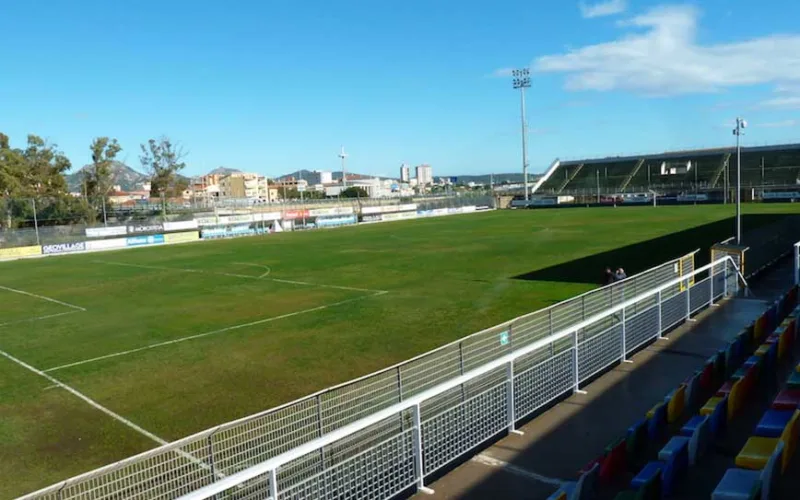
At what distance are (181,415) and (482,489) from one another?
23.1 ft

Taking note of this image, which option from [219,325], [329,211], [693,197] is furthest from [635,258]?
[693,197]

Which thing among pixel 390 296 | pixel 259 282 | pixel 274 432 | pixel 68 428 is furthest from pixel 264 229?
pixel 274 432

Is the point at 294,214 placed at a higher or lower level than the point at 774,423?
higher

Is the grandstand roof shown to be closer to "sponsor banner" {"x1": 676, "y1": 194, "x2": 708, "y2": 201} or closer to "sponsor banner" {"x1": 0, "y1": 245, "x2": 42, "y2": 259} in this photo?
"sponsor banner" {"x1": 676, "y1": 194, "x2": 708, "y2": 201}

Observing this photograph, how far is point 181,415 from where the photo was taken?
11453mm

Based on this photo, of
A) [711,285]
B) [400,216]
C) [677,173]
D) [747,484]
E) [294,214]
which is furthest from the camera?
[677,173]

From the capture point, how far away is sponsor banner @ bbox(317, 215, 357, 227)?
73.8m

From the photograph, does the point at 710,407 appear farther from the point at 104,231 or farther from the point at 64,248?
the point at 104,231

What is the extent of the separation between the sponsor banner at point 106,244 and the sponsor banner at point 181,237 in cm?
458

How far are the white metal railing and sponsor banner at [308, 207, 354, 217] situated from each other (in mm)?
65454

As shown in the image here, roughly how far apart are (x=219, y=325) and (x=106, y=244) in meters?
40.8

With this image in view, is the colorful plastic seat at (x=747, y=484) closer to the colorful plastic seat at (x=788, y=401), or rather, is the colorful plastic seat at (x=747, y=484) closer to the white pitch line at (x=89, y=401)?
the colorful plastic seat at (x=788, y=401)

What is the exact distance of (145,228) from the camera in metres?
59.4

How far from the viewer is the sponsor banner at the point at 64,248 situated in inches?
2057
